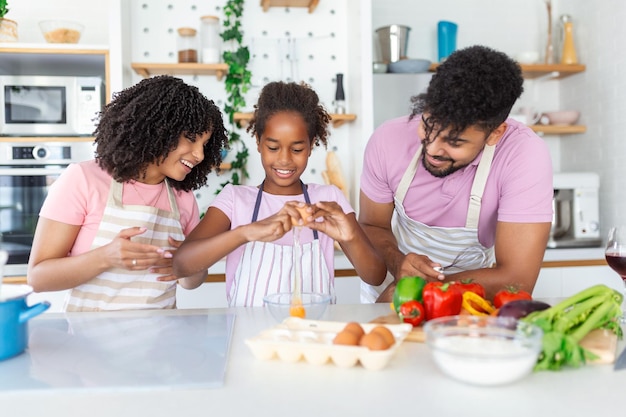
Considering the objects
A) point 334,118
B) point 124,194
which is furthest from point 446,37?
point 124,194

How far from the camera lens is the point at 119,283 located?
4.81 feet

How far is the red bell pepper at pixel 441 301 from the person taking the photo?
1132 mm

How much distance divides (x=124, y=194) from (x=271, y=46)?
1880 millimetres

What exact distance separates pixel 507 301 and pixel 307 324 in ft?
1.21

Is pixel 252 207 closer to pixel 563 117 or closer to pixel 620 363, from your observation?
pixel 620 363

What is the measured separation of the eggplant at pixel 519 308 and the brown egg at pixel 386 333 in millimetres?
196

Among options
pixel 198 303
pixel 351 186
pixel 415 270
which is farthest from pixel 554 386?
pixel 351 186

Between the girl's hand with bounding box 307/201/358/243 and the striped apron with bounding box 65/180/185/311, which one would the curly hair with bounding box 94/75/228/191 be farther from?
the girl's hand with bounding box 307/201/358/243

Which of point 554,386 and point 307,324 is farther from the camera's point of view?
point 307,324

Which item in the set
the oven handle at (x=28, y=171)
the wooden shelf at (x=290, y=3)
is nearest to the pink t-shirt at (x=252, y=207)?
the oven handle at (x=28, y=171)

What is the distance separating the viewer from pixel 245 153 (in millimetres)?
3105

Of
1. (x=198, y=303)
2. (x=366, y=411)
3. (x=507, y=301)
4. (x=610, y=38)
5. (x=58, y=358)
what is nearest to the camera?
(x=366, y=411)

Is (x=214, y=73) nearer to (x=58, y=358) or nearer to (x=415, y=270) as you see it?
→ (x=415, y=270)

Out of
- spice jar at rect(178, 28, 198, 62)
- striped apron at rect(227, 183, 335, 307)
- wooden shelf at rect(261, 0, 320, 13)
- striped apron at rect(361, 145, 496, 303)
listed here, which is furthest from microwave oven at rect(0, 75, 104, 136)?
striped apron at rect(361, 145, 496, 303)
